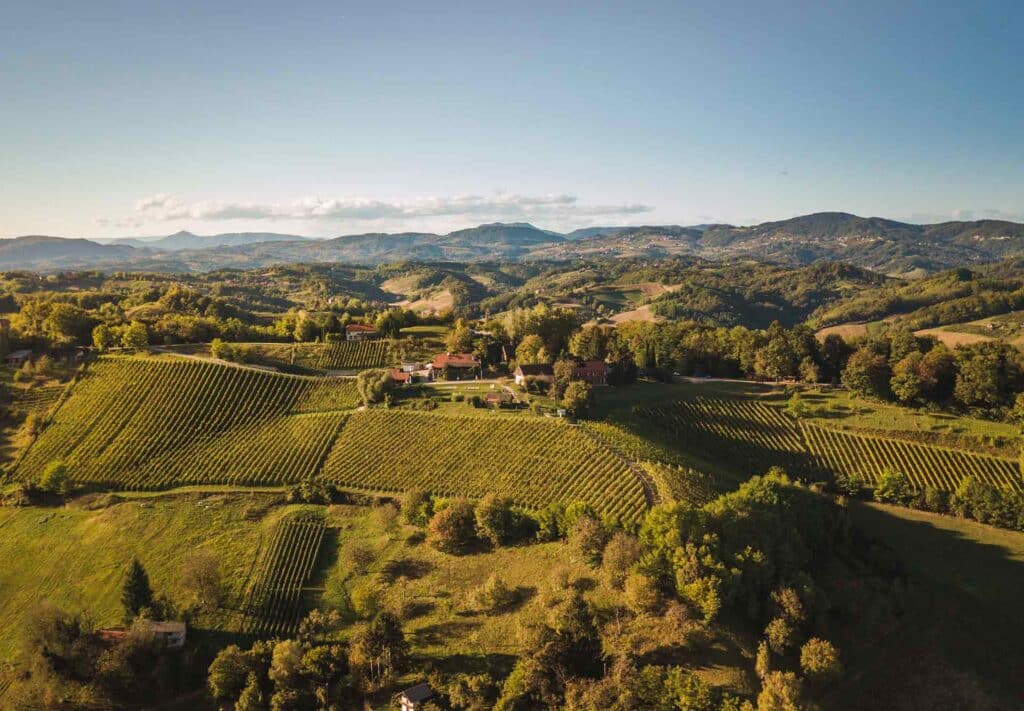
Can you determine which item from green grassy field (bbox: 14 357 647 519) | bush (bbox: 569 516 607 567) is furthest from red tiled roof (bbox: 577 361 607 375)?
bush (bbox: 569 516 607 567)

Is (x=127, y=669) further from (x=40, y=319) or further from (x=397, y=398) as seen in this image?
(x=40, y=319)

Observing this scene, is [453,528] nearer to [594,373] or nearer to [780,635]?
[780,635]

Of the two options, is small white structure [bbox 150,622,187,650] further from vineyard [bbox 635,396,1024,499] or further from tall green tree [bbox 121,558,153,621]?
vineyard [bbox 635,396,1024,499]

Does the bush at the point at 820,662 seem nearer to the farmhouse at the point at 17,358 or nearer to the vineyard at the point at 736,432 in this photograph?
the vineyard at the point at 736,432

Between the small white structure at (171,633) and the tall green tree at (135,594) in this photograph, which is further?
the tall green tree at (135,594)

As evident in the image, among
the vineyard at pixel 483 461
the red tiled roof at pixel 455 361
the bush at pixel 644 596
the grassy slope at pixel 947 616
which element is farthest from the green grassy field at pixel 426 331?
the grassy slope at pixel 947 616

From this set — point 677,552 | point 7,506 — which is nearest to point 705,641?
point 677,552

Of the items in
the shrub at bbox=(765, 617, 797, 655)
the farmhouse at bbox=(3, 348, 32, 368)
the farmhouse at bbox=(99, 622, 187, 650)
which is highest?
the farmhouse at bbox=(3, 348, 32, 368)
